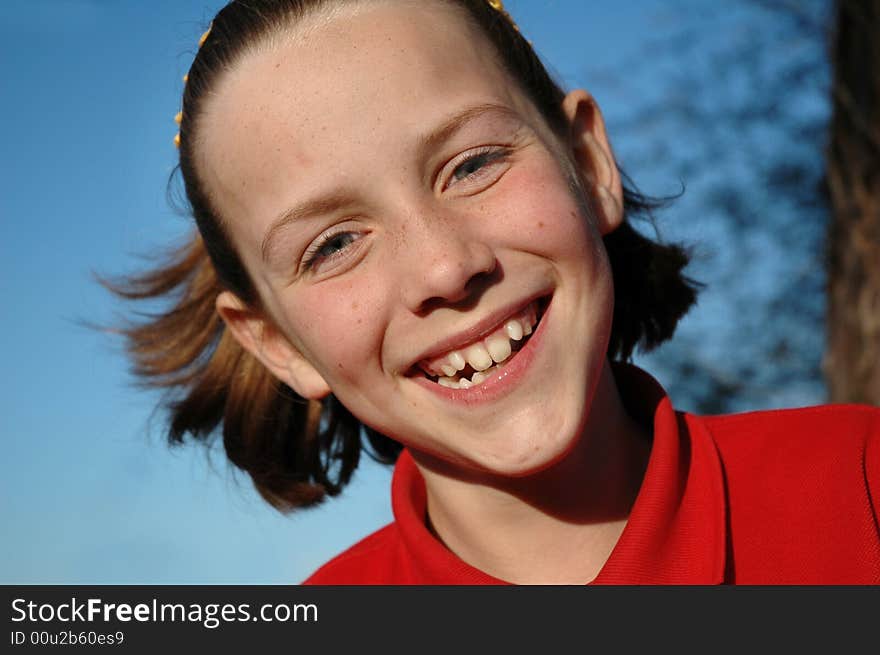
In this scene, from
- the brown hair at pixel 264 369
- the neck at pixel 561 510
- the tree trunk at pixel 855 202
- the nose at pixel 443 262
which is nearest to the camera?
the nose at pixel 443 262

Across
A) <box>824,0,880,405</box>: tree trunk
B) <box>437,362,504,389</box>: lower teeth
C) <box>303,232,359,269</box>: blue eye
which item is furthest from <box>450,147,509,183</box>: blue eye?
<box>824,0,880,405</box>: tree trunk

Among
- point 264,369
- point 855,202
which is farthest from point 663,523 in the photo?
point 855,202

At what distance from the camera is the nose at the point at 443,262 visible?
6.13 ft

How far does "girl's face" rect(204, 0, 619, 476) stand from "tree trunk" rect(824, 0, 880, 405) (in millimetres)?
2921

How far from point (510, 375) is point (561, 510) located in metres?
0.35

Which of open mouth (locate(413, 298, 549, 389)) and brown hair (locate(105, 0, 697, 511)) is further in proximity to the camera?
brown hair (locate(105, 0, 697, 511))

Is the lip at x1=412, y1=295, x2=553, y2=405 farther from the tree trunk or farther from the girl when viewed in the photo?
the tree trunk

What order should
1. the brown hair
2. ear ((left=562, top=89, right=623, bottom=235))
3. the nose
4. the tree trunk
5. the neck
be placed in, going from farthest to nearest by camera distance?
1. the tree trunk
2. the brown hair
3. ear ((left=562, top=89, right=623, bottom=235))
4. the neck
5. the nose

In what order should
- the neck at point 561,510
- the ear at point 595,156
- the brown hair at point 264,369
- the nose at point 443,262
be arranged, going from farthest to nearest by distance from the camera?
the brown hair at point 264,369
the ear at point 595,156
the neck at point 561,510
the nose at point 443,262

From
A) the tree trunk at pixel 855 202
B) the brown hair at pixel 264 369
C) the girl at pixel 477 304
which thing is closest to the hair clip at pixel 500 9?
the girl at pixel 477 304

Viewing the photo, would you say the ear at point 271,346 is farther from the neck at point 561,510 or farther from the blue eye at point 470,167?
the blue eye at point 470,167

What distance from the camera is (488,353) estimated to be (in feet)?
6.56

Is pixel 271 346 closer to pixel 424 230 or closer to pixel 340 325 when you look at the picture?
pixel 340 325

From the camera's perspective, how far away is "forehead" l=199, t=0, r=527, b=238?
193 cm
